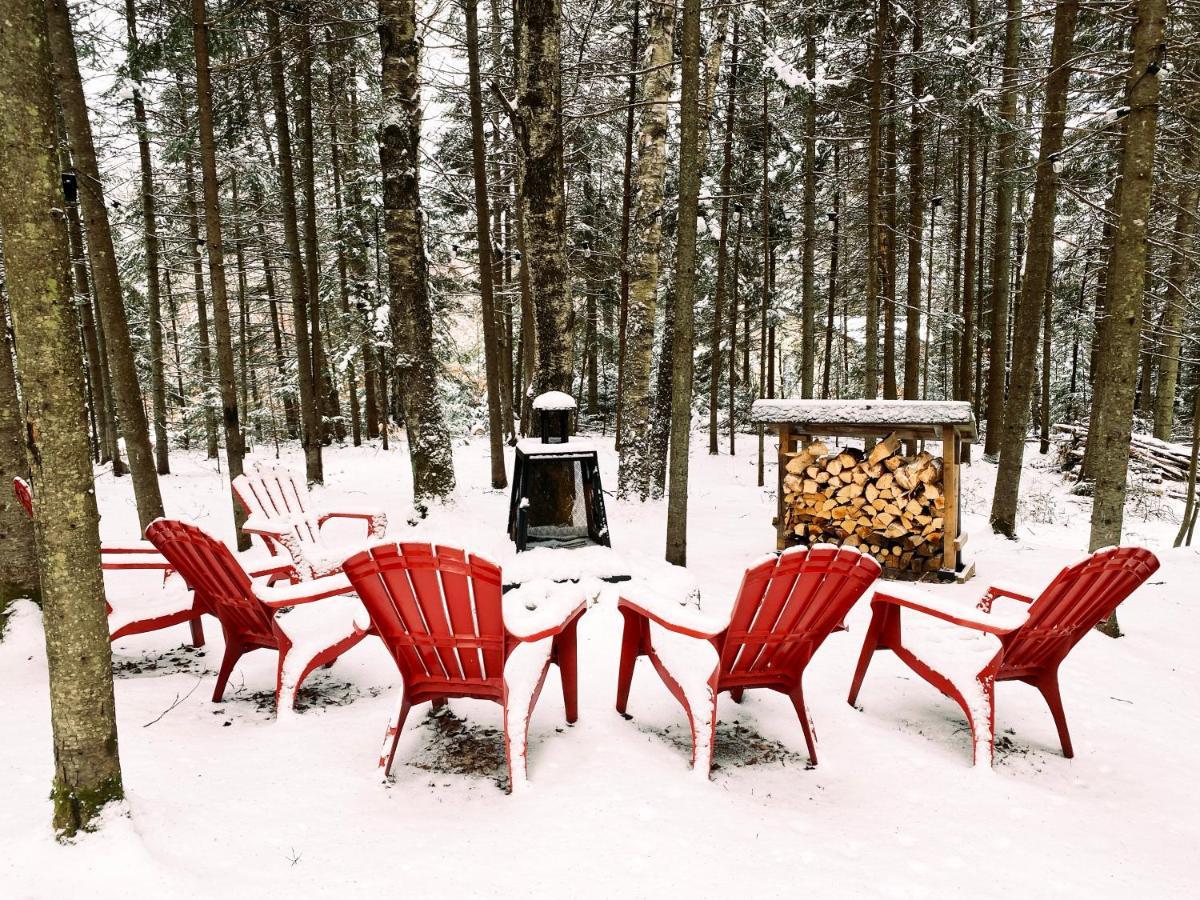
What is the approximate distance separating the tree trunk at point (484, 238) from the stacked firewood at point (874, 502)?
15.6 feet

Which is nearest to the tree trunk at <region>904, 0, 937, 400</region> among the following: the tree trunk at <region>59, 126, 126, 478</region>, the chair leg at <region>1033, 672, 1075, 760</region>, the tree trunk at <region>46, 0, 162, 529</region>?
the chair leg at <region>1033, 672, 1075, 760</region>

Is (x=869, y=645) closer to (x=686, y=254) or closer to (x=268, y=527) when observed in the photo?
(x=686, y=254)

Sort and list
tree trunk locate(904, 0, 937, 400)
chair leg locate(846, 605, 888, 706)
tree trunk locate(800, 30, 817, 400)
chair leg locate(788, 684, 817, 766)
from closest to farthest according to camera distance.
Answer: chair leg locate(788, 684, 817, 766) < chair leg locate(846, 605, 888, 706) < tree trunk locate(904, 0, 937, 400) < tree trunk locate(800, 30, 817, 400)

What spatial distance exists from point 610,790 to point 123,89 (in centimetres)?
1286

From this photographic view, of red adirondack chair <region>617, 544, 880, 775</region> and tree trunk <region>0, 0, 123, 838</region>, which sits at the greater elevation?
tree trunk <region>0, 0, 123, 838</region>

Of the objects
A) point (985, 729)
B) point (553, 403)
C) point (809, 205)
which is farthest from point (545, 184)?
point (809, 205)

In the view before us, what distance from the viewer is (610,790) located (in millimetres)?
2453

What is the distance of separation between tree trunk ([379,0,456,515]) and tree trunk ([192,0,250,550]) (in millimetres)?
1525

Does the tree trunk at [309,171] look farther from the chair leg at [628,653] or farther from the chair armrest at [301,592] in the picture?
the chair leg at [628,653]

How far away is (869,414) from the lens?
18.7 feet

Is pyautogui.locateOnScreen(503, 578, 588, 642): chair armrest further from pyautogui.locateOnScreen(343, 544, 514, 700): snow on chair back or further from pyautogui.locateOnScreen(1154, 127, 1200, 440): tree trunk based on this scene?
pyautogui.locateOnScreen(1154, 127, 1200, 440): tree trunk

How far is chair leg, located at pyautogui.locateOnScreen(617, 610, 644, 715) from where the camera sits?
3.07 metres

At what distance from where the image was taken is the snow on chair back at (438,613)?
2471 millimetres

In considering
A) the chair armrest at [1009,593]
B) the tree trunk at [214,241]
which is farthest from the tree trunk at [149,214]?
the chair armrest at [1009,593]
